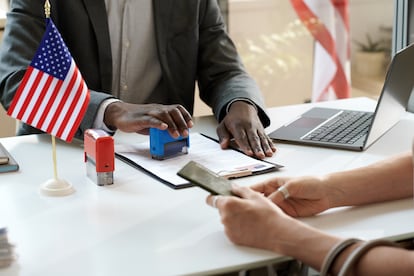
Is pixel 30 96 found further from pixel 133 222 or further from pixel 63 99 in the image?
pixel 133 222

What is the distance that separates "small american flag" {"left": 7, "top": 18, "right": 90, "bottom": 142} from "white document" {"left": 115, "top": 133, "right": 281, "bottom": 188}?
0.24 meters

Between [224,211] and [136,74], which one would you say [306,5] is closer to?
[136,74]

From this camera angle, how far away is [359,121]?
2160 millimetres

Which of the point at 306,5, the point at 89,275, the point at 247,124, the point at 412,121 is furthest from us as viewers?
the point at 306,5

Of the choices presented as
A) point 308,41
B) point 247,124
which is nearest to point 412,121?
point 247,124

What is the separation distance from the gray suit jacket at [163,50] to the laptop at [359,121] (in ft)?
0.41

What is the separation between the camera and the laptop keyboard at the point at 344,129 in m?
1.99

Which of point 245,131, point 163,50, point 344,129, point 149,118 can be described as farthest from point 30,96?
point 344,129

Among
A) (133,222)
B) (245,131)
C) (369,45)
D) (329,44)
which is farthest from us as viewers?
(369,45)

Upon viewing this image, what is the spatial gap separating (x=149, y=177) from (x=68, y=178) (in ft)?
0.63

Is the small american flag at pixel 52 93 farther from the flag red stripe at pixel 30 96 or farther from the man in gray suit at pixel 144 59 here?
the man in gray suit at pixel 144 59

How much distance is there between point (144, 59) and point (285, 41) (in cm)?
197

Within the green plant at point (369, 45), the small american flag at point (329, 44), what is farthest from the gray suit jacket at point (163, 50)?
the green plant at point (369, 45)

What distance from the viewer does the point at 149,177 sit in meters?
1.73
